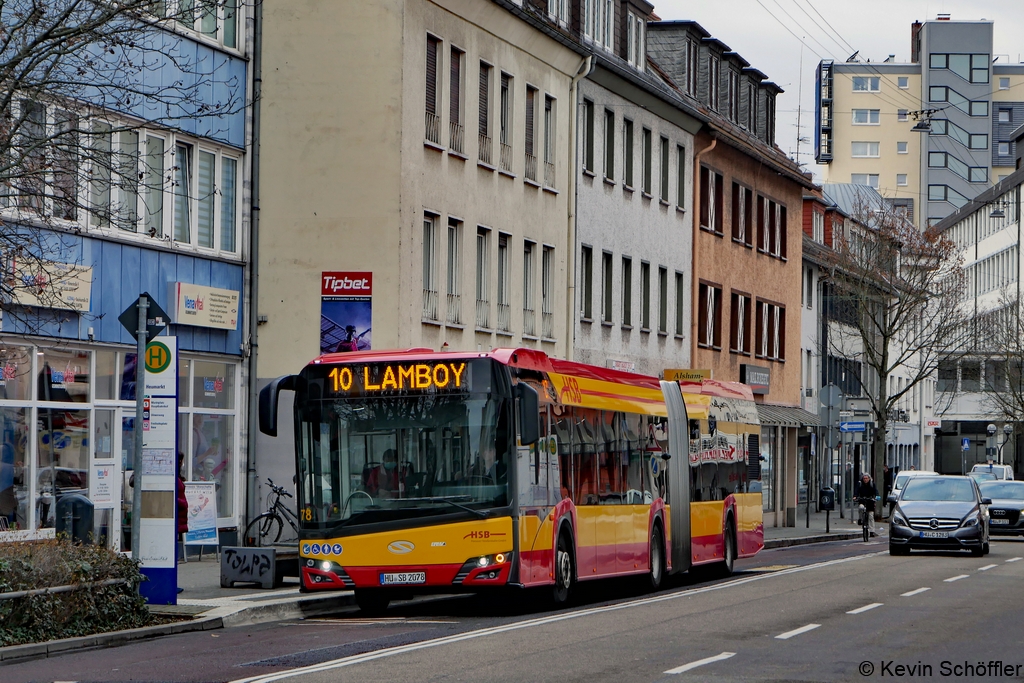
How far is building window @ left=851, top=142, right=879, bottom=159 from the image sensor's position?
14638 centimetres

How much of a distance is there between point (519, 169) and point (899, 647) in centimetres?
2290

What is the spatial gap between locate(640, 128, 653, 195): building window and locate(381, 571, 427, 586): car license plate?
28.3 meters

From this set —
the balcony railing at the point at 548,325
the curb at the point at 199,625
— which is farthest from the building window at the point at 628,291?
the curb at the point at 199,625

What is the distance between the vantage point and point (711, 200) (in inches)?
2042

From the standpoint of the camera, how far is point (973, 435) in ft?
401

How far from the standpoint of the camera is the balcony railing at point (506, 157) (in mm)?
36594

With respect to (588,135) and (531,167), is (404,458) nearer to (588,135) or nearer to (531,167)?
(531,167)

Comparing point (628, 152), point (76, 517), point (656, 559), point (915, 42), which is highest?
point (915, 42)

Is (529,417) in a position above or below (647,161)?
below

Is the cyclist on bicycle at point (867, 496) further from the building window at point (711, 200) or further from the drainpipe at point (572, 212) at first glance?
the drainpipe at point (572, 212)

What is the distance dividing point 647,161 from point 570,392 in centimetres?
2592

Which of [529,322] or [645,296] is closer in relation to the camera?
[529,322]

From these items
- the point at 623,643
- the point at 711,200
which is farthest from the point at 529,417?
the point at 711,200

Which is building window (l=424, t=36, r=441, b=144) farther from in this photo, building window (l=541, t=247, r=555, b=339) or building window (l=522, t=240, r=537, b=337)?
building window (l=541, t=247, r=555, b=339)
